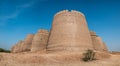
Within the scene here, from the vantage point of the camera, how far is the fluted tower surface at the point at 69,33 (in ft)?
56.1

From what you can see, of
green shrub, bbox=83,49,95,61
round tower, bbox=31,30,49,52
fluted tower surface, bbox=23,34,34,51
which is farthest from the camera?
fluted tower surface, bbox=23,34,34,51

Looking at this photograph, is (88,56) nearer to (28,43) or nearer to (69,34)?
(69,34)

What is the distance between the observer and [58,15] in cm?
1970

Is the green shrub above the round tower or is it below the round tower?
below

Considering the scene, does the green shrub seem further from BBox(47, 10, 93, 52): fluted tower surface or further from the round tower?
the round tower

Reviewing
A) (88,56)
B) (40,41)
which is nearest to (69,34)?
(88,56)

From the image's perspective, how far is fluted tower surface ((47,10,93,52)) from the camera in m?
17.1

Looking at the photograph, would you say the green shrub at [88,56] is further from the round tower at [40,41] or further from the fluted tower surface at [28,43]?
the fluted tower surface at [28,43]

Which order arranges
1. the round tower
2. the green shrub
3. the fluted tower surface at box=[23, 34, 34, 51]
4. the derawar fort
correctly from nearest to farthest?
the green shrub
the derawar fort
the round tower
the fluted tower surface at box=[23, 34, 34, 51]

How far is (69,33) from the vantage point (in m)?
17.6

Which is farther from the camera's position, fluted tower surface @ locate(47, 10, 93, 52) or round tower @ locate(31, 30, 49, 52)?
round tower @ locate(31, 30, 49, 52)

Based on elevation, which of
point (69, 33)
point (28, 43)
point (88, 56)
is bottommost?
point (88, 56)

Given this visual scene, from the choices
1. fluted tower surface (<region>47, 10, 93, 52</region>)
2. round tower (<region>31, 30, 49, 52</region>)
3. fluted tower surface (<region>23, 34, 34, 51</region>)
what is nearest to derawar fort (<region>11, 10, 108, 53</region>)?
fluted tower surface (<region>47, 10, 93, 52</region>)

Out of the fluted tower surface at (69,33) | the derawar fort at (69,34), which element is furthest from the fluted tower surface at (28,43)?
the fluted tower surface at (69,33)
